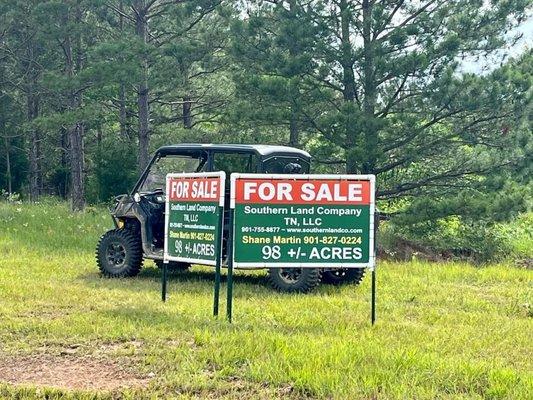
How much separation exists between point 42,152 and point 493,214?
27.3m

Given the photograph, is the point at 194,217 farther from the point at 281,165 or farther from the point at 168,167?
the point at 168,167

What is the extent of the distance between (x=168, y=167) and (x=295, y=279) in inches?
105

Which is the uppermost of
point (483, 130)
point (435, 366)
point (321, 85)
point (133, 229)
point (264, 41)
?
point (264, 41)

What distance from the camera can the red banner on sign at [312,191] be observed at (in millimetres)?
7367

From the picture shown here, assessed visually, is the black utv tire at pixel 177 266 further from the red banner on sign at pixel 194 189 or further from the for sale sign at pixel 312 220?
the for sale sign at pixel 312 220

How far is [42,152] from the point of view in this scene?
116 ft

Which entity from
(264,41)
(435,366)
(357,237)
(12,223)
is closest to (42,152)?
(12,223)

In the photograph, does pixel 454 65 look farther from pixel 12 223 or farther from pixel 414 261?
pixel 12 223

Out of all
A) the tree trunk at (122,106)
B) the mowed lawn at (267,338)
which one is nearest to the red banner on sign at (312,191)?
the mowed lawn at (267,338)

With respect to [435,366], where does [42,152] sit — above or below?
above

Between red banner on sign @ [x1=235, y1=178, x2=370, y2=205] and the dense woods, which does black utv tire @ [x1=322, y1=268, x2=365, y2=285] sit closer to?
red banner on sign @ [x1=235, y1=178, x2=370, y2=205]

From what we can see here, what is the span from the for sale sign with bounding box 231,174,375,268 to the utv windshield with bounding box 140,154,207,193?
9.48 ft

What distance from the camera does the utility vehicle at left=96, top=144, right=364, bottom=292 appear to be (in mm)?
9836

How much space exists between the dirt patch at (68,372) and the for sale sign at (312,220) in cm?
239
